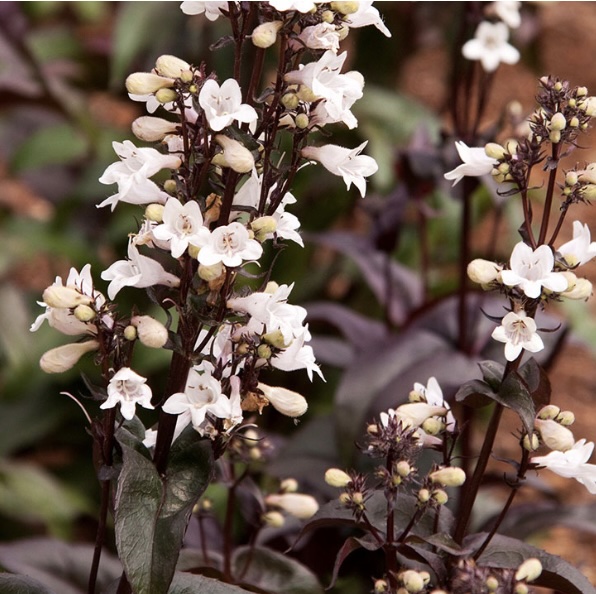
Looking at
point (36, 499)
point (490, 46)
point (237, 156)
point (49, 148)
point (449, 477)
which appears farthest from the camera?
point (49, 148)

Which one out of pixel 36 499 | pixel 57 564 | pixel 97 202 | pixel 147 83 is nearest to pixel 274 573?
pixel 57 564

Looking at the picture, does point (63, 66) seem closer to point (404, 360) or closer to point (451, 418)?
point (404, 360)

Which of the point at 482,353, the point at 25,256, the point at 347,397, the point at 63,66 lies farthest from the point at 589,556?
the point at 63,66

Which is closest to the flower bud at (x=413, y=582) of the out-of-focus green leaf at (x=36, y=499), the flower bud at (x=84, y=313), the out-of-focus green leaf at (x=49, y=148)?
the flower bud at (x=84, y=313)

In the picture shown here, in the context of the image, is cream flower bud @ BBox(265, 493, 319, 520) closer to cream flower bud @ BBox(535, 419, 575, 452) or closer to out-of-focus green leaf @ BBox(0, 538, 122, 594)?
out-of-focus green leaf @ BBox(0, 538, 122, 594)

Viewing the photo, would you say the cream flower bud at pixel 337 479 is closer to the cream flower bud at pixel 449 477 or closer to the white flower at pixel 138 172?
the cream flower bud at pixel 449 477

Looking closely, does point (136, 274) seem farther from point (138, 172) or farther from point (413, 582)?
point (413, 582)
